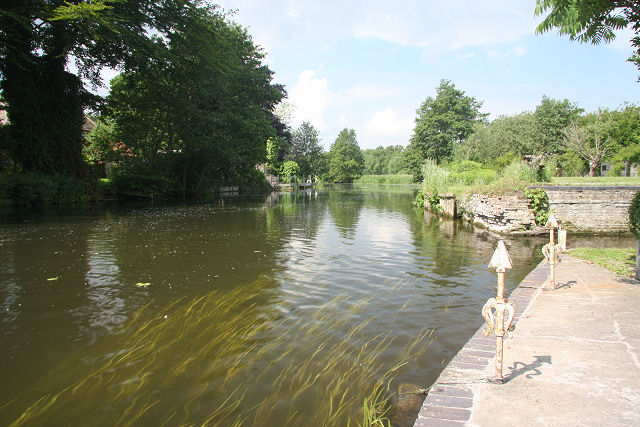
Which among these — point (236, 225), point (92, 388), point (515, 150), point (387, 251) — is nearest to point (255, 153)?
point (236, 225)

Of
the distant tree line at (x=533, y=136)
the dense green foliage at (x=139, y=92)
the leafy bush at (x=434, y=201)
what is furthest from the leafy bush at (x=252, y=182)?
the leafy bush at (x=434, y=201)

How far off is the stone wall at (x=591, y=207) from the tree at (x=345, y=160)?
9211cm

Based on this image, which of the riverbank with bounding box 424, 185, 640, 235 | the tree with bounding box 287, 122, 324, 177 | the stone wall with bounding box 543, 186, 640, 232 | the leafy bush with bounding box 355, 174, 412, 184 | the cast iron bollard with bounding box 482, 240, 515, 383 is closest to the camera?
the cast iron bollard with bounding box 482, 240, 515, 383

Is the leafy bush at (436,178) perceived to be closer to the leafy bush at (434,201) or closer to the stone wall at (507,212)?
the leafy bush at (434,201)

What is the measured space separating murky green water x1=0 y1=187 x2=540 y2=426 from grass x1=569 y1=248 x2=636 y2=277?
128 cm

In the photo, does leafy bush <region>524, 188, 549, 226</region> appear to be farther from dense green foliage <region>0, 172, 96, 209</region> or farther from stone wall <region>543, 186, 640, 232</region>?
dense green foliage <region>0, 172, 96, 209</region>

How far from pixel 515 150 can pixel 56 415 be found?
5266 centimetres

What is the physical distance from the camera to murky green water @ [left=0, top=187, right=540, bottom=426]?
3.64 metres

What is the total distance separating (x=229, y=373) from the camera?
163 inches

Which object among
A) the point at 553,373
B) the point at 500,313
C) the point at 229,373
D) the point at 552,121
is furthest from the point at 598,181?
the point at 552,121

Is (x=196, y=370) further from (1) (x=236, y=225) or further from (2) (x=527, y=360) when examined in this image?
(1) (x=236, y=225)

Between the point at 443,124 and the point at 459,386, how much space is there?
64.7 m

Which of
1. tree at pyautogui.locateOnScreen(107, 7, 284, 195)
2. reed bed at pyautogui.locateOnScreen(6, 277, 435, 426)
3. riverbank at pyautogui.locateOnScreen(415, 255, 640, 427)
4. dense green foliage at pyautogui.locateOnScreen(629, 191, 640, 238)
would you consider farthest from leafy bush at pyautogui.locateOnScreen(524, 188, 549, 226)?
tree at pyautogui.locateOnScreen(107, 7, 284, 195)

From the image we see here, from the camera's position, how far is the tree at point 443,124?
6206cm
